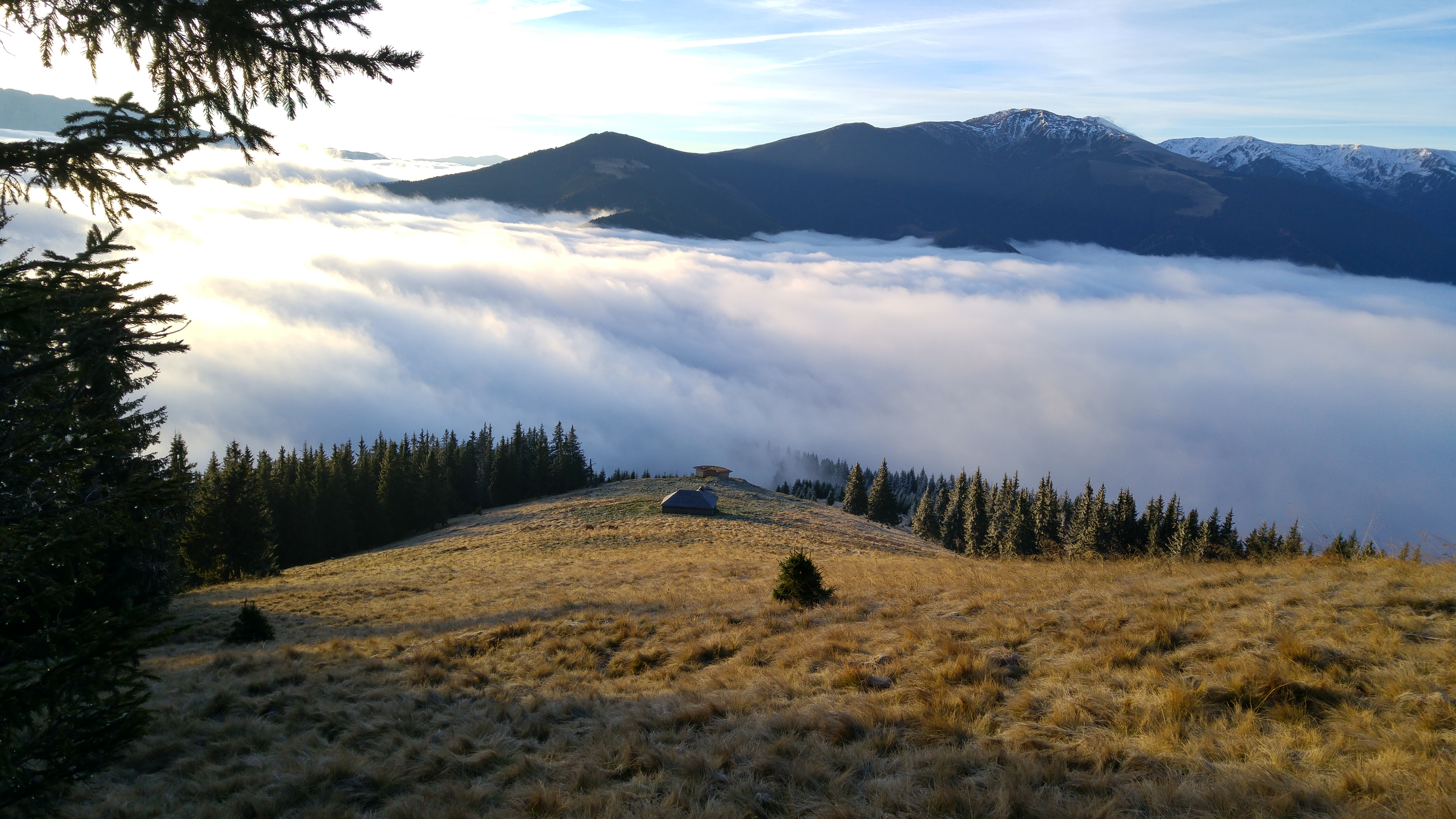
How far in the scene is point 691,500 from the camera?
55.5 m

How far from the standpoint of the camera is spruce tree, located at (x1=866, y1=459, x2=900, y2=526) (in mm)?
85500

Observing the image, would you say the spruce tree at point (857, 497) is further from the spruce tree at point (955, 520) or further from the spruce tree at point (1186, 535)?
the spruce tree at point (1186, 535)

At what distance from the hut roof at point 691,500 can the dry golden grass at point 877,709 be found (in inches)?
1634

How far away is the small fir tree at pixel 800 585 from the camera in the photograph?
12961 millimetres

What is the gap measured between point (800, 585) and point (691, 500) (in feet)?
141

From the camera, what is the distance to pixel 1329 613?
25.6ft

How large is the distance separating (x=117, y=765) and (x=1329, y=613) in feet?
48.8

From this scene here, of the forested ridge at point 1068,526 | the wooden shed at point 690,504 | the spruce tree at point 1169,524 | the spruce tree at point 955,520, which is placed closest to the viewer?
the forested ridge at point 1068,526

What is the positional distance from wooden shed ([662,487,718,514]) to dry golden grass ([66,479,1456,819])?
41100 millimetres

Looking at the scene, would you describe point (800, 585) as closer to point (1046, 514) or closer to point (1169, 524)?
point (1169, 524)

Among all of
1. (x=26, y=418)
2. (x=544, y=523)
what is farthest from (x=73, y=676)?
(x=544, y=523)

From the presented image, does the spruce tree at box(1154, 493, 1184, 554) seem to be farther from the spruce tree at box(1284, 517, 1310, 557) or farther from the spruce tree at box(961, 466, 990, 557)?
the spruce tree at box(1284, 517, 1310, 557)

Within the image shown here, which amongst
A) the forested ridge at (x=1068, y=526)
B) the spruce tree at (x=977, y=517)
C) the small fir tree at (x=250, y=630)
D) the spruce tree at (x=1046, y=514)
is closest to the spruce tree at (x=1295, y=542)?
the forested ridge at (x=1068, y=526)

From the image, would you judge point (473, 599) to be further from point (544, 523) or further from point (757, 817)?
point (544, 523)
